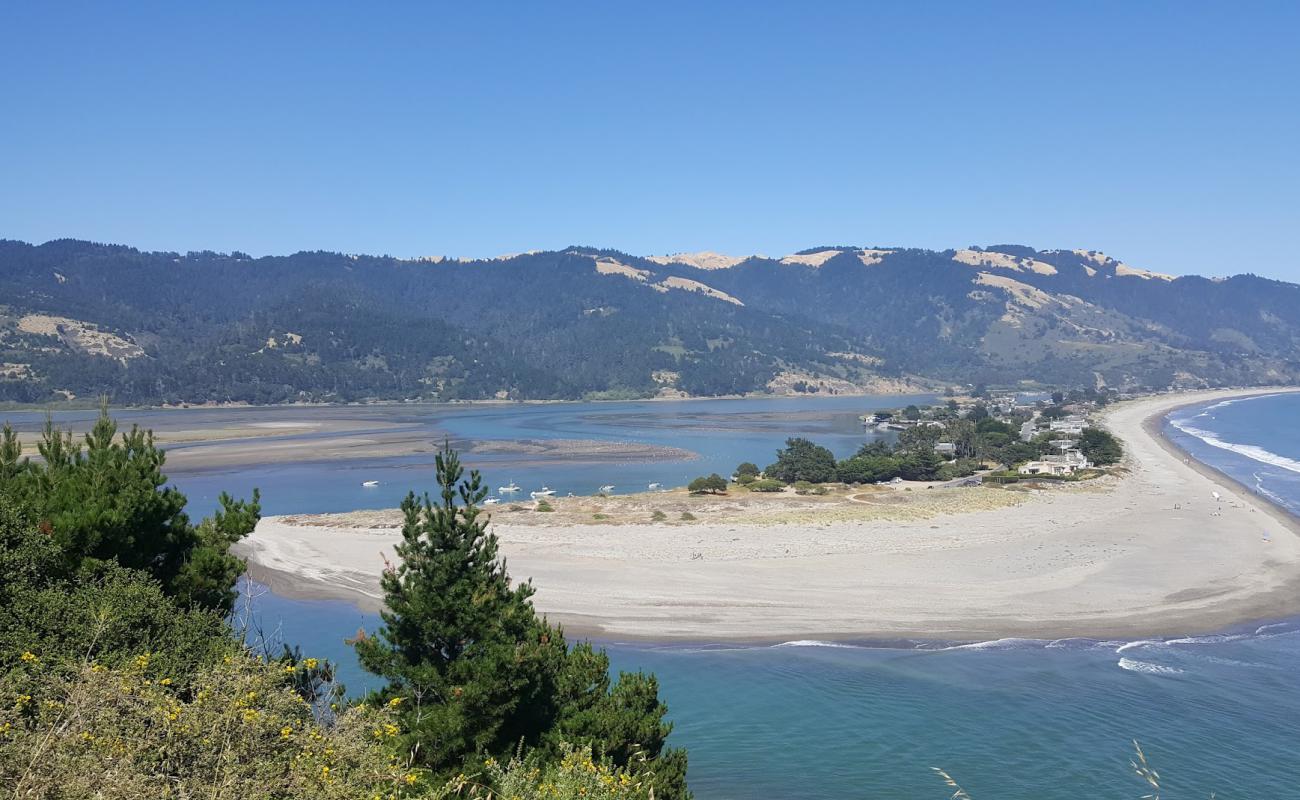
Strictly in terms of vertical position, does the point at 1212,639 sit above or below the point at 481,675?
below

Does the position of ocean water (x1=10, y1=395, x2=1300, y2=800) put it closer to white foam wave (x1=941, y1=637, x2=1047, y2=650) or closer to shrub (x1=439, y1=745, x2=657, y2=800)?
white foam wave (x1=941, y1=637, x2=1047, y2=650)

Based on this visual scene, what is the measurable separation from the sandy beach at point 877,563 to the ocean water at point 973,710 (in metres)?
2.05

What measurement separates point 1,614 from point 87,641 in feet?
3.49

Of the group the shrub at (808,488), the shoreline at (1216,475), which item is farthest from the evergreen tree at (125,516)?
the shrub at (808,488)

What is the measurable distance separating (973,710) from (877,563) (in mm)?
18323

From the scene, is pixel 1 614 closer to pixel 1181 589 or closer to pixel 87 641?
pixel 87 641

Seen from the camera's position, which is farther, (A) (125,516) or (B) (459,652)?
(B) (459,652)

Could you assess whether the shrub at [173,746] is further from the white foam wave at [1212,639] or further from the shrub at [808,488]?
the shrub at [808,488]

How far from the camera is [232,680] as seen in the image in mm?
9836

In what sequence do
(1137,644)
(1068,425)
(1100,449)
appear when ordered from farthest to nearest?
(1068,425) < (1100,449) < (1137,644)

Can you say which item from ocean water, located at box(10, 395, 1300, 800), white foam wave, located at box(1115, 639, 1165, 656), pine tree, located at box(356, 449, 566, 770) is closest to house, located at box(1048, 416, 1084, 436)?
white foam wave, located at box(1115, 639, 1165, 656)

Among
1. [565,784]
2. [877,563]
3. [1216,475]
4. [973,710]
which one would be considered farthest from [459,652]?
[1216,475]

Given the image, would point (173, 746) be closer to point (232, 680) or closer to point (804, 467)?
point (232, 680)

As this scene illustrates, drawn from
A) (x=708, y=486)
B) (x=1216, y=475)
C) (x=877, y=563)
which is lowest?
(x=877, y=563)
